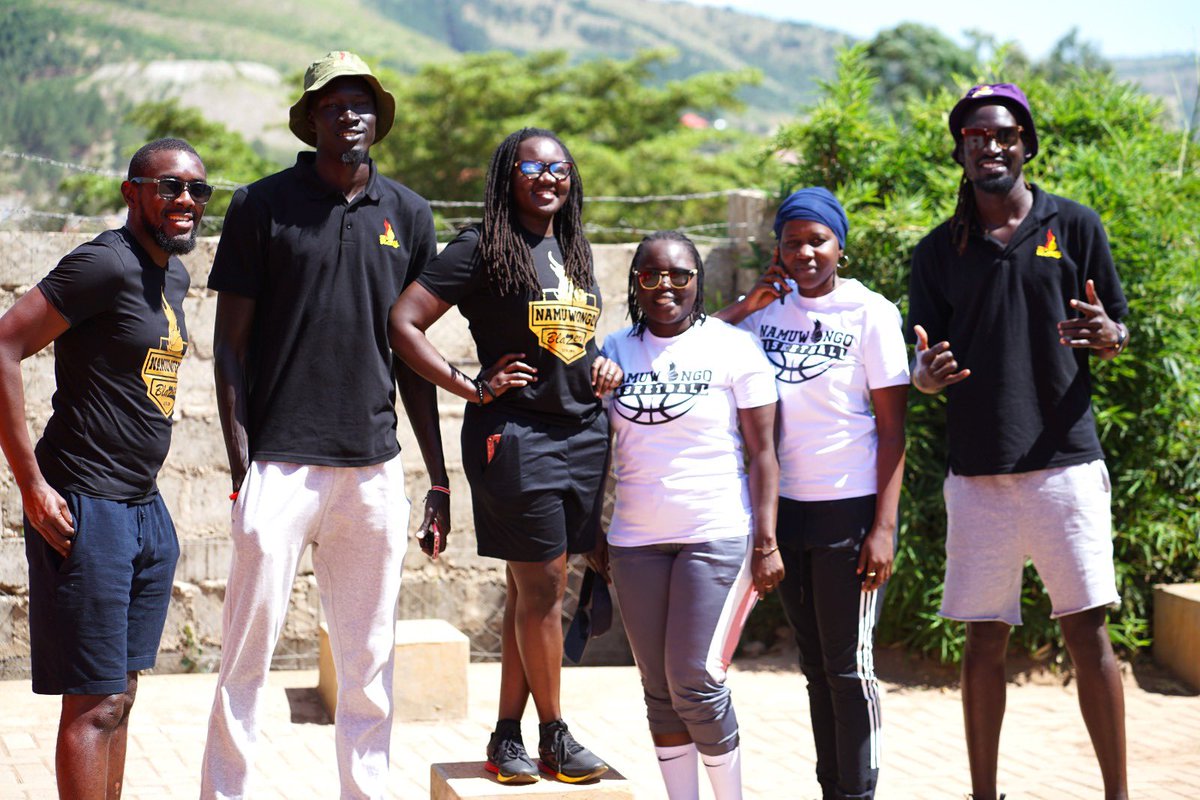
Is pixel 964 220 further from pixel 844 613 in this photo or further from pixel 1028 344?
pixel 844 613

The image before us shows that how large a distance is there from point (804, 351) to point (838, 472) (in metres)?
0.37

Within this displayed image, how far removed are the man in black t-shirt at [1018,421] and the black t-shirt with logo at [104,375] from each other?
222 cm

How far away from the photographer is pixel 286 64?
238 ft

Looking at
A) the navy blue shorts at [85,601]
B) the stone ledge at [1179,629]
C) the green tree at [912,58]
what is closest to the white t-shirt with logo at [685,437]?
the navy blue shorts at [85,601]

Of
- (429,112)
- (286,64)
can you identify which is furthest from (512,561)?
(286,64)

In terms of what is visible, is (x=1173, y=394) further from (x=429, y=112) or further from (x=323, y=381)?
(x=429, y=112)

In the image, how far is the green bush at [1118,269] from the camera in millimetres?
6117

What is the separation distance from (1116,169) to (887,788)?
3.34m

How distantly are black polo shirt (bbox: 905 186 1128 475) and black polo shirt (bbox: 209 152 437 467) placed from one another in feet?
5.86

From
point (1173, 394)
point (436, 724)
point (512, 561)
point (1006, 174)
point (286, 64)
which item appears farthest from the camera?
point (286, 64)

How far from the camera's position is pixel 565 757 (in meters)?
3.87

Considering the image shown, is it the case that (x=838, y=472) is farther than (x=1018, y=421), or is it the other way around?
(x=1018, y=421)

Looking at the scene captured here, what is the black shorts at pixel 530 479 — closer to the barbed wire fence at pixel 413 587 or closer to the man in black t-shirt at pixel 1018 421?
the man in black t-shirt at pixel 1018 421

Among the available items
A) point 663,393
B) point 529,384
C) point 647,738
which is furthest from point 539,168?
point 647,738
